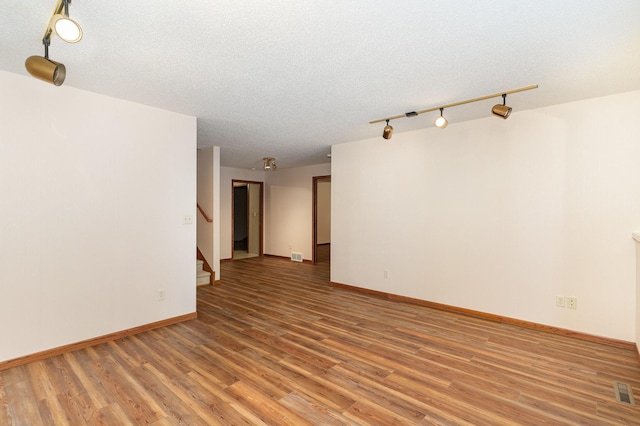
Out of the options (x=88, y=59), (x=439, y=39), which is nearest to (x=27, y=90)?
(x=88, y=59)

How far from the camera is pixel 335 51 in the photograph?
2199 mm

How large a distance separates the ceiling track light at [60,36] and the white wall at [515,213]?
3.84m

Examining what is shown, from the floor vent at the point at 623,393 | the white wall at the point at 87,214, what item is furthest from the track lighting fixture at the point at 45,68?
the floor vent at the point at 623,393

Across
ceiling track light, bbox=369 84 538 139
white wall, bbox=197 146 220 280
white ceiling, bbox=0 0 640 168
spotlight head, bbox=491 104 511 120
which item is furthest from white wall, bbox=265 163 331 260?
spotlight head, bbox=491 104 511 120

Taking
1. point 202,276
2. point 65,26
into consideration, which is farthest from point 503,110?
point 202,276

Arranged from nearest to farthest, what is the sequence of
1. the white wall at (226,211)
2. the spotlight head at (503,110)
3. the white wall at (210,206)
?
the spotlight head at (503,110) < the white wall at (210,206) < the white wall at (226,211)

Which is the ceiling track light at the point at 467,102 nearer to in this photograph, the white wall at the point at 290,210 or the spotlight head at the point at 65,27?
the spotlight head at the point at 65,27

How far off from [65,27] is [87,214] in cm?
197

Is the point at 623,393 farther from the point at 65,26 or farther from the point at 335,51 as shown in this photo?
the point at 65,26

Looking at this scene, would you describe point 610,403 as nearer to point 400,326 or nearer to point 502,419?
point 502,419

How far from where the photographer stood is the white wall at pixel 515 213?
3.04 m

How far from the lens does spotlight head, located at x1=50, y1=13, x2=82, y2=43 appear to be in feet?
5.03

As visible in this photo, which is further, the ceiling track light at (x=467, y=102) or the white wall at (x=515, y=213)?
the white wall at (x=515, y=213)

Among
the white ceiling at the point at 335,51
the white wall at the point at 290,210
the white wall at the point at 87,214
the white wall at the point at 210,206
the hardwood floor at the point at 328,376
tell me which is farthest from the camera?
the white wall at the point at 290,210
